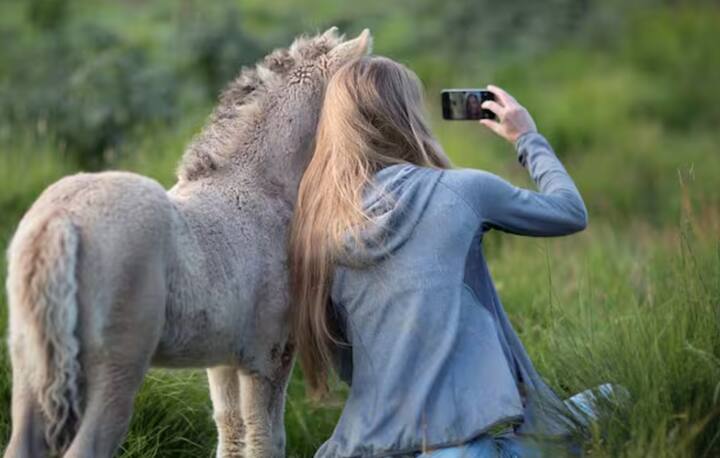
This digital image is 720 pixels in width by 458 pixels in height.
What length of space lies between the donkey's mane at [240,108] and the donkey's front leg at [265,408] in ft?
2.23

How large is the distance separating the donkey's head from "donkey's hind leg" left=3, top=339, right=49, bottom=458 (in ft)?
3.53

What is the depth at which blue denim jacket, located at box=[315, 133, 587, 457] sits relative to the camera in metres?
3.75

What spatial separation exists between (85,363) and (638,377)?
174 centimetres

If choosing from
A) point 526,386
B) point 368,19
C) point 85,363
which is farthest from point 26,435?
point 368,19

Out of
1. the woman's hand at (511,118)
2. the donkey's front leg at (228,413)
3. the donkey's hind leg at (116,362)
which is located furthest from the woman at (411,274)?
the donkey's hind leg at (116,362)

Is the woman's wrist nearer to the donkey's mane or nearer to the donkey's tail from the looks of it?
the donkey's mane

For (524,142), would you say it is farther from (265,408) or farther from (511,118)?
(265,408)

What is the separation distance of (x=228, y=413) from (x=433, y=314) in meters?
0.93

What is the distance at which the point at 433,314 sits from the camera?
149 inches

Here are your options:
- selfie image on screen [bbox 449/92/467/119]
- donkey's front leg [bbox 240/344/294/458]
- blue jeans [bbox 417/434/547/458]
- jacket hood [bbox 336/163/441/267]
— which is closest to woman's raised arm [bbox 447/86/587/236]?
jacket hood [bbox 336/163/441/267]

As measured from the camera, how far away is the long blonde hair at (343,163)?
395cm

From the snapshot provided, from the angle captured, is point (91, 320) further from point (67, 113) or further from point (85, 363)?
point (67, 113)

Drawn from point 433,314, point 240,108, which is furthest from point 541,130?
point 433,314

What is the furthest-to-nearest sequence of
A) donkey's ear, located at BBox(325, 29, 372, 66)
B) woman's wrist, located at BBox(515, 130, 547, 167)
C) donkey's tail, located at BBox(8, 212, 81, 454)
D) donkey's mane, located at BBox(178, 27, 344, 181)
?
donkey's ear, located at BBox(325, 29, 372, 66)
donkey's mane, located at BBox(178, 27, 344, 181)
woman's wrist, located at BBox(515, 130, 547, 167)
donkey's tail, located at BBox(8, 212, 81, 454)
